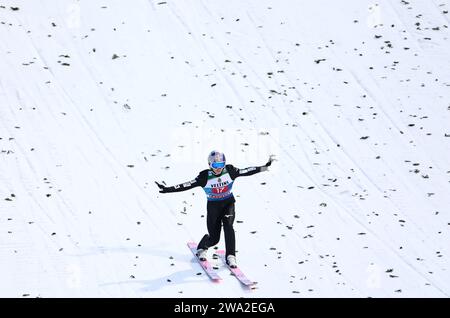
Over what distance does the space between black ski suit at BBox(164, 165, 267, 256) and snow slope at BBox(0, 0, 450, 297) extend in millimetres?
528

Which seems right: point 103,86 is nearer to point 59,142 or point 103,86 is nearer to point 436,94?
point 59,142

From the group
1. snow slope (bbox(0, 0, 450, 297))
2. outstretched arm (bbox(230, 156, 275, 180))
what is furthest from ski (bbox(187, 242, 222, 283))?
outstretched arm (bbox(230, 156, 275, 180))

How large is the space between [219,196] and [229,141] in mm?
4005

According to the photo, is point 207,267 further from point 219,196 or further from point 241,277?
point 219,196

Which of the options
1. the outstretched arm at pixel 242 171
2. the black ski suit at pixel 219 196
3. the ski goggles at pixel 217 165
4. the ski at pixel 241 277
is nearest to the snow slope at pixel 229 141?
the ski at pixel 241 277

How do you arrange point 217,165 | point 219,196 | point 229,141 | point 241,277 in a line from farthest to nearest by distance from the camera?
point 229,141 < point 219,196 < point 217,165 < point 241,277

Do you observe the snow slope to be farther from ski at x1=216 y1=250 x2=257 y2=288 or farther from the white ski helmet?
the white ski helmet

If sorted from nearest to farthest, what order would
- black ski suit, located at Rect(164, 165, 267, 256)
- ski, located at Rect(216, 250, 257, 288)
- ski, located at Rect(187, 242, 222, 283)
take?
ski, located at Rect(216, 250, 257, 288) → ski, located at Rect(187, 242, 222, 283) → black ski suit, located at Rect(164, 165, 267, 256)

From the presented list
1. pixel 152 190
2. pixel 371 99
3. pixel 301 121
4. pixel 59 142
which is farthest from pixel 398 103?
pixel 59 142

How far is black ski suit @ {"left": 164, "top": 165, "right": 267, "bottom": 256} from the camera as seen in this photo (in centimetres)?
1242

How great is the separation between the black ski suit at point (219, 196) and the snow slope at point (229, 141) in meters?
0.53

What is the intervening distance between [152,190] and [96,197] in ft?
3.49

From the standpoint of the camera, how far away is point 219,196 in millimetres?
12477

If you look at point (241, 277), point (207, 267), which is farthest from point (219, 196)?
point (241, 277)
